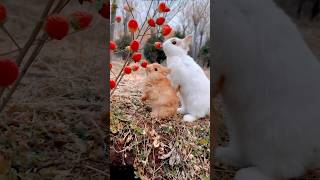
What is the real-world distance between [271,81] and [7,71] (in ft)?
1.77

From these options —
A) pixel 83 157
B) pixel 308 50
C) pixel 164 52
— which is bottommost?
pixel 83 157

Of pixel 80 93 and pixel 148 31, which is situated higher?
pixel 148 31

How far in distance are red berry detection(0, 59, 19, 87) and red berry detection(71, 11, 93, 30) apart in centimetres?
14

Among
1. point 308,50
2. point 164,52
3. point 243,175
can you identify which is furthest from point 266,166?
point 164,52

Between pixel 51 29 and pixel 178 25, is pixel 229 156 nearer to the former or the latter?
pixel 178 25

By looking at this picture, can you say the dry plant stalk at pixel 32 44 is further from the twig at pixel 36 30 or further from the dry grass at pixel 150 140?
the dry grass at pixel 150 140

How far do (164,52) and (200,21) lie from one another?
6.2 inches

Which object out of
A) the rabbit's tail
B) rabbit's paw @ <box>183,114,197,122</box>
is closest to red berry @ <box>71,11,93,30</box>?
rabbit's paw @ <box>183,114,197,122</box>

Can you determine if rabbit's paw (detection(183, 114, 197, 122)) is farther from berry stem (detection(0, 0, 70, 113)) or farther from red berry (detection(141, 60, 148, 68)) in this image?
berry stem (detection(0, 0, 70, 113))

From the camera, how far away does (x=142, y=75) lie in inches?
49.9

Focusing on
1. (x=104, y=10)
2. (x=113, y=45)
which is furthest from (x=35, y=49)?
(x=113, y=45)

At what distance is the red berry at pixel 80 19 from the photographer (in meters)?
0.91

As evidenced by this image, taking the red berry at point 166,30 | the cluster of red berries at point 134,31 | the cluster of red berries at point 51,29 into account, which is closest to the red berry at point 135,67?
the cluster of red berries at point 134,31

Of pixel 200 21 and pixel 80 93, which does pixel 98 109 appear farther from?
pixel 200 21
